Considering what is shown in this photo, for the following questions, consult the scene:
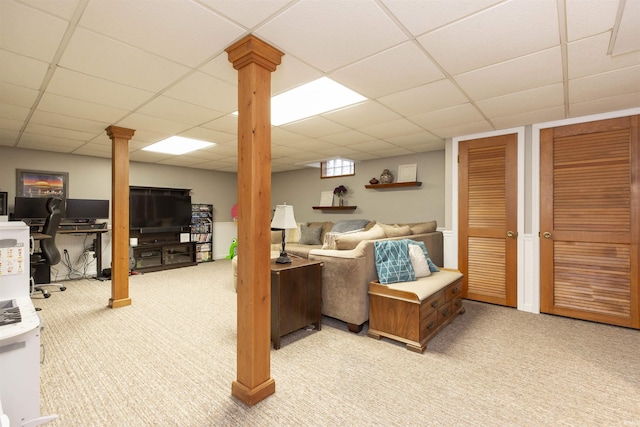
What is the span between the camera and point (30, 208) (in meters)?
4.86

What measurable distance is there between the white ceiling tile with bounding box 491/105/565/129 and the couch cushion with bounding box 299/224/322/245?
3.73 metres

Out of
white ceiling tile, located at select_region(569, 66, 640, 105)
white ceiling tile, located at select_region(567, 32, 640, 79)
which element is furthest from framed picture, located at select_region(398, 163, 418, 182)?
white ceiling tile, located at select_region(567, 32, 640, 79)

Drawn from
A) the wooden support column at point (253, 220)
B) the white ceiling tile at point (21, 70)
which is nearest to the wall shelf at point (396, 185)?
the wooden support column at point (253, 220)

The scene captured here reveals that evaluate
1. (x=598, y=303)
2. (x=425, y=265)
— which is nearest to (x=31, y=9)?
(x=425, y=265)

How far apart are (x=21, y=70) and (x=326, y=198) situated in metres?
5.22

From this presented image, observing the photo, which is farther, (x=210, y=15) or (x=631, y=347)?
(x=631, y=347)

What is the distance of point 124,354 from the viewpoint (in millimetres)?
2598

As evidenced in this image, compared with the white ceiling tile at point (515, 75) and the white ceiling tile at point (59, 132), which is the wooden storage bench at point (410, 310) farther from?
the white ceiling tile at point (59, 132)

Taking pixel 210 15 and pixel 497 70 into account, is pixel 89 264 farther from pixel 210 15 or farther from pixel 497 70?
pixel 497 70

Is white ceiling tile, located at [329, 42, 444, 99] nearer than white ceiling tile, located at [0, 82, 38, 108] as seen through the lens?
Yes

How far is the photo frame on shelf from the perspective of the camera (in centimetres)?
682

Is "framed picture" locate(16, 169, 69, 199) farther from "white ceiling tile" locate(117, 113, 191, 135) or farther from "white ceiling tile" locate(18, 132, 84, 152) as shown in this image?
"white ceiling tile" locate(117, 113, 191, 135)

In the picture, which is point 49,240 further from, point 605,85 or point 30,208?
point 605,85

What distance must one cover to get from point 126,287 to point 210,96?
2693 mm
